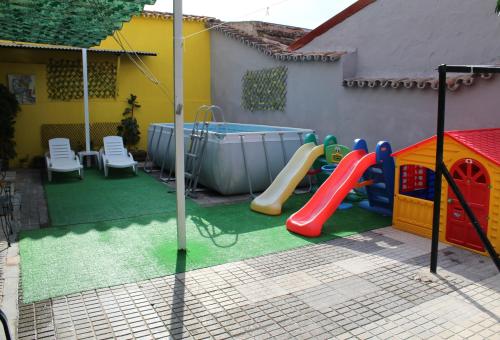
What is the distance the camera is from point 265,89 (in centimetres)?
1209

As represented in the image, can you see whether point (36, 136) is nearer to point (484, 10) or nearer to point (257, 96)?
point (257, 96)

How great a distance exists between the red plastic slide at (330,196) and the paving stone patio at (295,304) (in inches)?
35.9

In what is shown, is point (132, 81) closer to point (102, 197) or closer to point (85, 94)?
point (85, 94)

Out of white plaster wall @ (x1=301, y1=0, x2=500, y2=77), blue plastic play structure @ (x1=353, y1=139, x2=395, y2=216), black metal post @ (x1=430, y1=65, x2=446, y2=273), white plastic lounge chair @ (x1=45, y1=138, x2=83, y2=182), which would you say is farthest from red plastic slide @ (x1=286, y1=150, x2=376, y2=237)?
white plastic lounge chair @ (x1=45, y1=138, x2=83, y2=182)

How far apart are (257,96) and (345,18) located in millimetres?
3526

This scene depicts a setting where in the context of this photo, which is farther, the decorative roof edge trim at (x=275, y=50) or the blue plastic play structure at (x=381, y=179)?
the decorative roof edge trim at (x=275, y=50)

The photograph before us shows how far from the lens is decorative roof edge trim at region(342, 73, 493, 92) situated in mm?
6957

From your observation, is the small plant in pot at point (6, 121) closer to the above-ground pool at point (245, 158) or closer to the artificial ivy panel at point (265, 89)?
the above-ground pool at point (245, 158)

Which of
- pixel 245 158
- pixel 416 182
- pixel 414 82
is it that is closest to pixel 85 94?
pixel 245 158

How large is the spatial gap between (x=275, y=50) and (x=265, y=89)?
1.12m

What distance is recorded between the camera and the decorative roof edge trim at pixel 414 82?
696 cm

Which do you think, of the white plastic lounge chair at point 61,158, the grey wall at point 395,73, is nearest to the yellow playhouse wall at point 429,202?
the grey wall at point 395,73

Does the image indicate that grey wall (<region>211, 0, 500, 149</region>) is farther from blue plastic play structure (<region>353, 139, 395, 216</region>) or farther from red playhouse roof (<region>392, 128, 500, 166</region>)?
blue plastic play structure (<region>353, 139, 395, 216</region>)

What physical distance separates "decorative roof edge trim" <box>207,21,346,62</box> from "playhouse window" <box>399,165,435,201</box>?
351 cm
